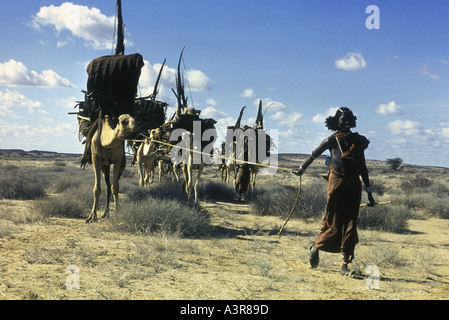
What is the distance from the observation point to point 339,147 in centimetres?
564

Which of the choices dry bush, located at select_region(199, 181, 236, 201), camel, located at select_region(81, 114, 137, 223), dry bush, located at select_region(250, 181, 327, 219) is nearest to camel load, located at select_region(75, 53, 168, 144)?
camel, located at select_region(81, 114, 137, 223)

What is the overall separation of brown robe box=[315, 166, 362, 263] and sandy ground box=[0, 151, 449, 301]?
1.59ft

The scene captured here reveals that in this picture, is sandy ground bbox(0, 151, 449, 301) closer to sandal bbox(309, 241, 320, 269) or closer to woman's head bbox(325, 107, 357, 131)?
sandal bbox(309, 241, 320, 269)

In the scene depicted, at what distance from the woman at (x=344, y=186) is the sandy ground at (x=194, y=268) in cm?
53

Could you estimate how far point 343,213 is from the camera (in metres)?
5.66

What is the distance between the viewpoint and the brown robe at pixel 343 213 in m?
5.59

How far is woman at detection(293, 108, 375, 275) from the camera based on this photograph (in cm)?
559

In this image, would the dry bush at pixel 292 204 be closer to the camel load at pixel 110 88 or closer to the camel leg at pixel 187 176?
the camel leg at pixel 187 176

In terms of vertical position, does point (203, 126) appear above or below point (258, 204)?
above

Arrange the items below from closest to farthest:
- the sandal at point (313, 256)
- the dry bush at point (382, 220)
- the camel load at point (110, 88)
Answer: the sandal at point (313, 256)
the camel load at point (110, 88)
the dry bush at point (382, 220)

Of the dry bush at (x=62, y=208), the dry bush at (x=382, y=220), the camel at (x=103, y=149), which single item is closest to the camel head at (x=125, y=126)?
the camel at (x=103, y=149)
